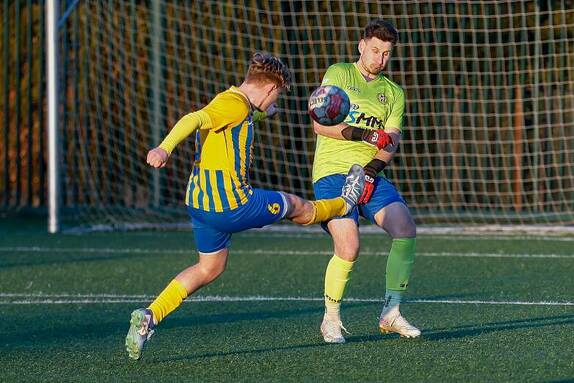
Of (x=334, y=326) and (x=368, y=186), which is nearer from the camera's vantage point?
(x=334, y=326)

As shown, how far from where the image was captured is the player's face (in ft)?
21.7

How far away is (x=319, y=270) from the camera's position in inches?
388

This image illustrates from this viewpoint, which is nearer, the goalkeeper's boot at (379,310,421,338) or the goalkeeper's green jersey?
the goalkeeper's boot at (379,310,421,338)

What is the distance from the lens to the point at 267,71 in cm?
603

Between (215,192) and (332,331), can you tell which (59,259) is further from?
(215,192)

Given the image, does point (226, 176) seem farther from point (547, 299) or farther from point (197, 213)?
point (547, 299)

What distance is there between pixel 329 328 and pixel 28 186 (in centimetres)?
970

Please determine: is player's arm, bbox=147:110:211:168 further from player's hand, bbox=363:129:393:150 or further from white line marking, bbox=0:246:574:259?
white line marking, bbox=0:246:574:259

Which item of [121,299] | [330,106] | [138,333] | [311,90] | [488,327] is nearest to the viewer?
[138,333]

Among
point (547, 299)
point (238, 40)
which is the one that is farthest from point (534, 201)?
point (547, 299)

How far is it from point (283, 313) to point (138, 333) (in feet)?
6.39

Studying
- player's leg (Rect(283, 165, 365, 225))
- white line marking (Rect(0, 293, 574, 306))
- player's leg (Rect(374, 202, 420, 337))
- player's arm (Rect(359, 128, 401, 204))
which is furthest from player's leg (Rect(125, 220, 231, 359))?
white line marking (Rect(0, 293, 574, 306))

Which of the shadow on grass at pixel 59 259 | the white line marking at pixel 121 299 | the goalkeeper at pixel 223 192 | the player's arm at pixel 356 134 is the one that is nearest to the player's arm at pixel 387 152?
the player's arm at pixel 356 134

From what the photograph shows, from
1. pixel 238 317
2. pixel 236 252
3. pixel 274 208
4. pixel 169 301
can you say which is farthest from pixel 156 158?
pixel 236 252
